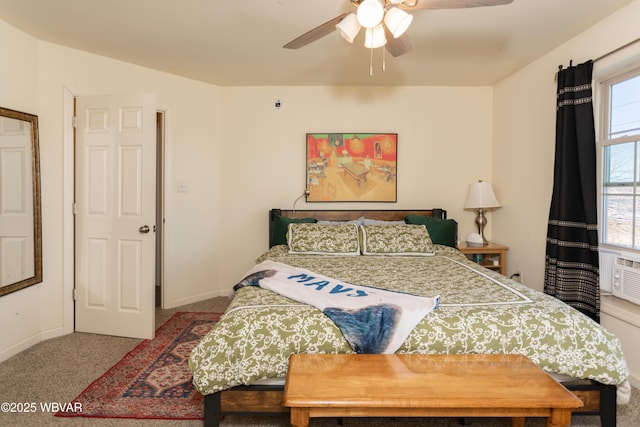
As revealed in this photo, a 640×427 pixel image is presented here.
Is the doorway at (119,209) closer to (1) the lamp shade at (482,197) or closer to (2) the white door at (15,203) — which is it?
(2) the white door at (15,203)

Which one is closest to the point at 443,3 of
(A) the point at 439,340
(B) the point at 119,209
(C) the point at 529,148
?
(A) the point at 439,340

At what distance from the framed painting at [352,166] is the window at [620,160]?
1.81m

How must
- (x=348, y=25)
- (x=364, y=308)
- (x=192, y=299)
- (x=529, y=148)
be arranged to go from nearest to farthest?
(x=364, y=308) < (x=348, y=25) < (x=529, y=148) < (x=192, y=299)

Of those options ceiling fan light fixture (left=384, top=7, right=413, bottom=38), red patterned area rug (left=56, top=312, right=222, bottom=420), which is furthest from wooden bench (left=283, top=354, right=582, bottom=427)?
ceiling fan light fixture (left=384, top=7, right=413, bottom=38)

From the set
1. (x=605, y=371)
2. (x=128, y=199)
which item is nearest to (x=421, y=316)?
(x=605, y=371)

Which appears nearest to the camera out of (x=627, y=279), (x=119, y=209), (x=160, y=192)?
(x=627, y=279)

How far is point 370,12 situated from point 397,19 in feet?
0.47

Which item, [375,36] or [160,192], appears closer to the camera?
[375,36]

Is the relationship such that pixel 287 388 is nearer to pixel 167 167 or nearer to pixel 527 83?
pixel 167 167

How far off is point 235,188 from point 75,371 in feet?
7.24

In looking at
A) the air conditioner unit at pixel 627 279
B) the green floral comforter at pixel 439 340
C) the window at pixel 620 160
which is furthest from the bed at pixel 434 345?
the window at pixel 620 160

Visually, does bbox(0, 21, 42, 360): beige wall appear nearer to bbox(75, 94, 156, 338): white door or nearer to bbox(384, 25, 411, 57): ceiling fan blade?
bbox(75, 94, 156, 338): white door

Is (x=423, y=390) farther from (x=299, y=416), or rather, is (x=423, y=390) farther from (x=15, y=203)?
(x=15, y=203)

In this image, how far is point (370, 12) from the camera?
1678 mm
